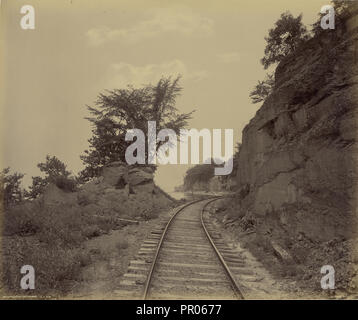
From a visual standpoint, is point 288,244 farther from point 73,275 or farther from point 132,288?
point 73,275

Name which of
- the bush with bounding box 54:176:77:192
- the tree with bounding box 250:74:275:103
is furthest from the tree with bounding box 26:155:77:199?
the tree with bounding box 250:74:275:103

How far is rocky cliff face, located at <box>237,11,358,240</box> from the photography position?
27.9 feet

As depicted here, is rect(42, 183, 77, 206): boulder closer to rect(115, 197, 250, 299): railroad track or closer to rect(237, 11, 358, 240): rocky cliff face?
rect(115, 197, 250, 299): railroad track

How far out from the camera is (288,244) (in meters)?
9.82

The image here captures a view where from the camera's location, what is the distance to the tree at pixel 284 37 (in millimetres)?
18969

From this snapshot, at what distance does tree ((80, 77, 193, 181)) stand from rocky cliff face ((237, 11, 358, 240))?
16.7 metres

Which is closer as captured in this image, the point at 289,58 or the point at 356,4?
the point at 356,4

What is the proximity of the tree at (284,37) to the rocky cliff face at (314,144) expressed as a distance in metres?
5.70

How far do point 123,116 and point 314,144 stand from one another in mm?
22345

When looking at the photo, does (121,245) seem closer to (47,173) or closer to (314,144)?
(314,144)

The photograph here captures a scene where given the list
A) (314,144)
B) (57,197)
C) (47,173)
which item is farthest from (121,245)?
(47,173)

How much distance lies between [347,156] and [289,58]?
7749 millimetres

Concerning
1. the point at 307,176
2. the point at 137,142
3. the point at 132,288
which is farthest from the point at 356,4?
the point at 137,142
